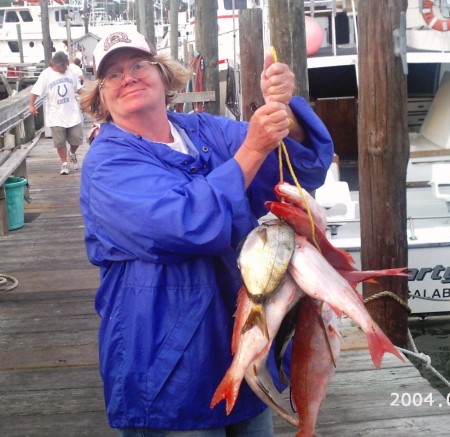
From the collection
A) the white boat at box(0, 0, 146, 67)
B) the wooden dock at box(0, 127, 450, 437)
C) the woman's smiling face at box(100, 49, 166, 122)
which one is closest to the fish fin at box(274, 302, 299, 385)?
the woman's smiling face at box(100, 49, 166, 122)

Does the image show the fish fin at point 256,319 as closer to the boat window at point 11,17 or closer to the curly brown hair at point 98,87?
the curly brown hair at point 98,87

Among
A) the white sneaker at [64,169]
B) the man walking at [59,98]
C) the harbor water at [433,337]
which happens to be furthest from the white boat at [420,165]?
the white sneaker at [64,169]

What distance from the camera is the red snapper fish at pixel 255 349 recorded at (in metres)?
2.09

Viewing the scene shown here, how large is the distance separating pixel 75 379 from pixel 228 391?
8.71 feet

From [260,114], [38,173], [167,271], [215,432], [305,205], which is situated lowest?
[38,173]

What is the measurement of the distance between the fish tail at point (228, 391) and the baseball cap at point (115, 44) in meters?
1.07

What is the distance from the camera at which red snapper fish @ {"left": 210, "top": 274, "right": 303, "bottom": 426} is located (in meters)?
2.09

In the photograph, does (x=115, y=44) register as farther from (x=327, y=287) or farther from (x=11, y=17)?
(x=11, y=17)

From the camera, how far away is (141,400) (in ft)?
7.39

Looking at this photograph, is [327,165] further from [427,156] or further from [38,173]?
[38,173]

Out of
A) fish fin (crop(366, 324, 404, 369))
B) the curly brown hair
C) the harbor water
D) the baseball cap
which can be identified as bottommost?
the harbor water

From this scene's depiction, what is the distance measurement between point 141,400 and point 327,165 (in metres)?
0.96

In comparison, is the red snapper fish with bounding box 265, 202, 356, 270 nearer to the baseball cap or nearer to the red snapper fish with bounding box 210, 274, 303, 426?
the red snapper fish with bounding box 210, 274, 303, 426

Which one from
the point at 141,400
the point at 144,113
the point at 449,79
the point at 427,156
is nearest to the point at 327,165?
the point at 144,113
